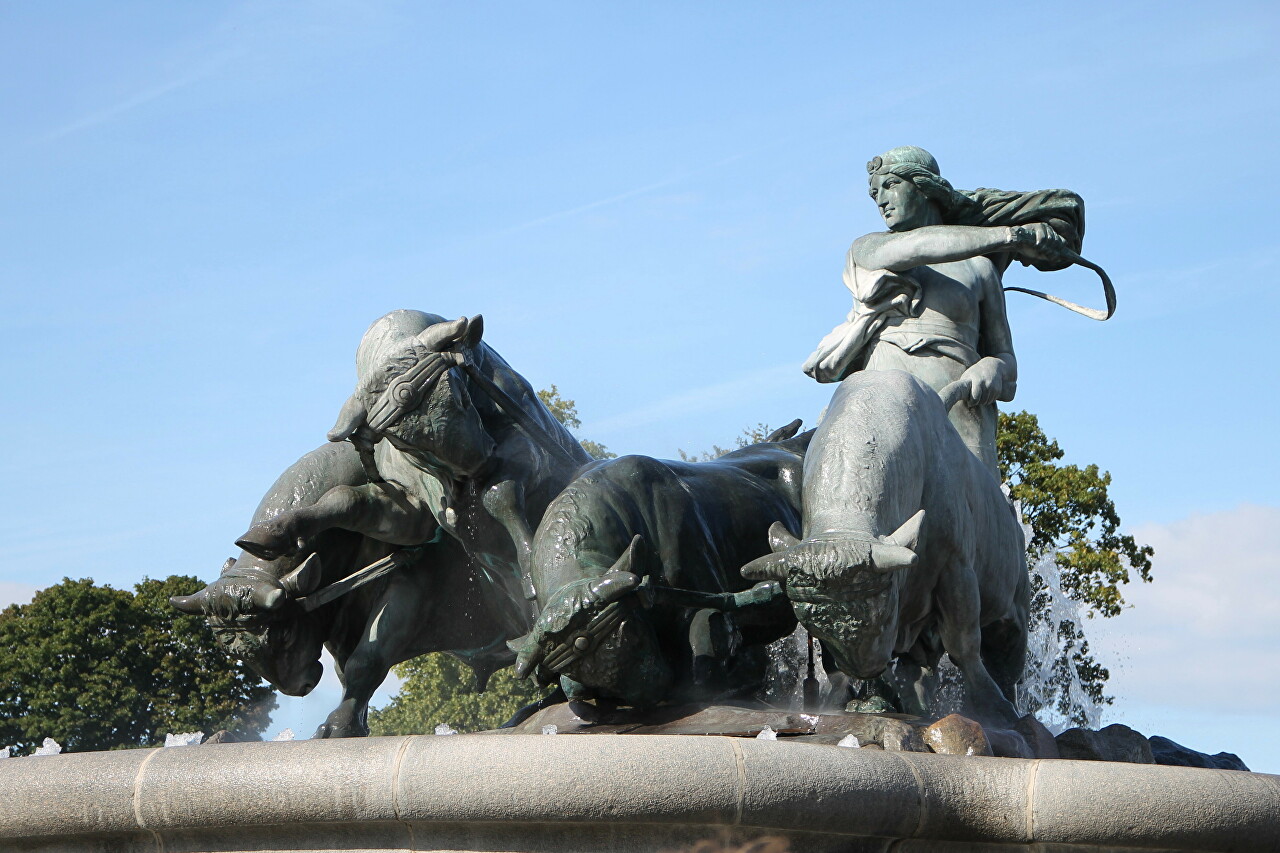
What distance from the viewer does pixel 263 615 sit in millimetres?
7031

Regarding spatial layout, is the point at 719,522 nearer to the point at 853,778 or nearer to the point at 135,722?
the point at 853,778

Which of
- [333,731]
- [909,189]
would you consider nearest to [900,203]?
[909,189]

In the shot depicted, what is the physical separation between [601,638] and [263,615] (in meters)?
1.90

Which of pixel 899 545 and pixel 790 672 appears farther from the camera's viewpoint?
pixel 790 672

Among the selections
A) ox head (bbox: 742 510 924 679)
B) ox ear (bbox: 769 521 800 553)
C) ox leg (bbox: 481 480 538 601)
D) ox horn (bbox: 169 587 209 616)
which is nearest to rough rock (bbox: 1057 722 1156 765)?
ox head (bbox: 742 510 924 679)

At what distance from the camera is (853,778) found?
179 inches

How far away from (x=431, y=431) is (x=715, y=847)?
97.6 inches

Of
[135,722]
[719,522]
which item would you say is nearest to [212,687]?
[135,722]

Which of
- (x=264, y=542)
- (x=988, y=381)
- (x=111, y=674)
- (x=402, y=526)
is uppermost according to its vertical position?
(x=111, y=674)

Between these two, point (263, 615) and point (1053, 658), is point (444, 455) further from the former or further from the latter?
point (1053, 658)

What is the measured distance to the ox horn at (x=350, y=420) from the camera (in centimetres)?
651

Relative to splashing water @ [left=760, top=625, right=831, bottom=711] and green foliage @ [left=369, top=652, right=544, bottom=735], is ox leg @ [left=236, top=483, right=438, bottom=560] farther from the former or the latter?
green foliage @ [left=369, top=652, right=544, bottom=735]

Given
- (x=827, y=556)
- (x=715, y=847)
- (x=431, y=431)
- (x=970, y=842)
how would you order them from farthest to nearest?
(x=431, y=431) < (x=827, y=556) < (x=970, y=842) < (x=715, y=847)

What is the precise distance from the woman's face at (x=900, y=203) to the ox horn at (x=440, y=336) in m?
2.29
